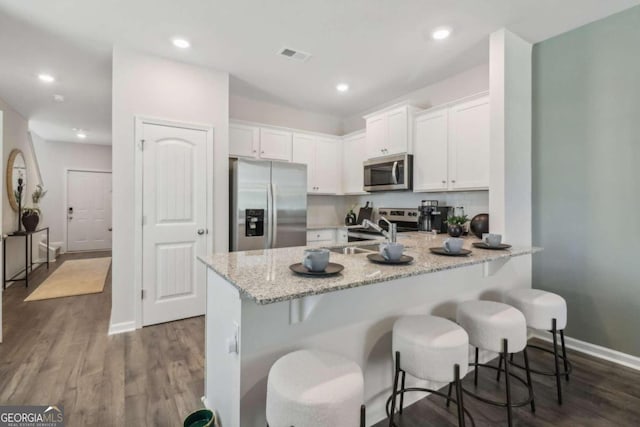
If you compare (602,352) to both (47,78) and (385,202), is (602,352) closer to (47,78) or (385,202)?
(385,202)

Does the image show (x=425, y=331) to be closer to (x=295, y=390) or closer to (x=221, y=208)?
(x=295, y=390)

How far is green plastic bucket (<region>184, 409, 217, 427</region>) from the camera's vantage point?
148 cm

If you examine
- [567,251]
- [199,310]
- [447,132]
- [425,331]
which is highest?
[447,132]

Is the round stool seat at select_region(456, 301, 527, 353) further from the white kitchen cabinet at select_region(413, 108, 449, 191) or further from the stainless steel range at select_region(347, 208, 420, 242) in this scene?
the stainless steel range at select_region(347, 208, 420, 242)

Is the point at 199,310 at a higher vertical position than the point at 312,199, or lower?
lower

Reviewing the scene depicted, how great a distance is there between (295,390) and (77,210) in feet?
28.0

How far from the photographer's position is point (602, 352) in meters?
2.46

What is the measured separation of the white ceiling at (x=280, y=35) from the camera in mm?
2305

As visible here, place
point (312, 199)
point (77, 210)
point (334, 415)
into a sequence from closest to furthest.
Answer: point (334, 415)
point (312, 199)
point (77, 210)

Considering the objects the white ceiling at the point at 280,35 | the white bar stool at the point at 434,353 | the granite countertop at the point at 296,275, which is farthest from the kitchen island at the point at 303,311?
the white ceiling at the point at 280,35

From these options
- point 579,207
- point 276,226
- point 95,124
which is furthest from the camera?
point 95,124

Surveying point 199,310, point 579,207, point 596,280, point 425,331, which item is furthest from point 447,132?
point 199,310

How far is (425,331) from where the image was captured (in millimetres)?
1474

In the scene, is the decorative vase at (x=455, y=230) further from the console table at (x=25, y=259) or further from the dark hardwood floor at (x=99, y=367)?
the console table at (x=25, y=259)
